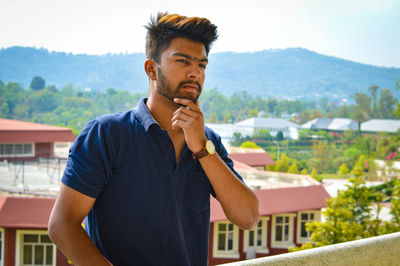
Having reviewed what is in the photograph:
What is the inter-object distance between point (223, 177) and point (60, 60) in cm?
18594

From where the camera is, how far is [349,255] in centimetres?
227

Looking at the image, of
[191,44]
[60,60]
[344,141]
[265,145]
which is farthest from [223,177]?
[60,60]

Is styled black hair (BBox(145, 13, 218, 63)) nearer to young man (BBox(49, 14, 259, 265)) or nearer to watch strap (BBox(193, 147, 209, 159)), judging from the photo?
young man (BBox(49, 14, 259, 265))

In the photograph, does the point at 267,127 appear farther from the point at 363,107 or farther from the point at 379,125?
the point at 363,107

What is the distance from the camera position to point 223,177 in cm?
169

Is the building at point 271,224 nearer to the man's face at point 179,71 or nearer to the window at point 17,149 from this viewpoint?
the man's face at point 179,71

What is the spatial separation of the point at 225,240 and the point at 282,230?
9.44ft

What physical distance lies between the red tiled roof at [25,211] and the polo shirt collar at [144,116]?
1195cm

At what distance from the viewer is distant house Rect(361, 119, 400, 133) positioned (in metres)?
128

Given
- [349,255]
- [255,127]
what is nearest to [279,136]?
[255,127]

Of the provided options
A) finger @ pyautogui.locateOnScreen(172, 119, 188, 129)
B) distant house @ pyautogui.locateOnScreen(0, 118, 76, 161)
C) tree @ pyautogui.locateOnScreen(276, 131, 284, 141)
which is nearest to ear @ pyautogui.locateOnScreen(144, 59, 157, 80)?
finger @ pyautogui.locateOnScreen(172, 119, 188, 129)

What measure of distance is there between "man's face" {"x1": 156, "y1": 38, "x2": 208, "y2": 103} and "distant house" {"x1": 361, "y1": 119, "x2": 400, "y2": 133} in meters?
135

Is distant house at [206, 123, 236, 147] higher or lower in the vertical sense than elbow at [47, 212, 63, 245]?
lower

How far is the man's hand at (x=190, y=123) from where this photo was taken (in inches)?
64.6
